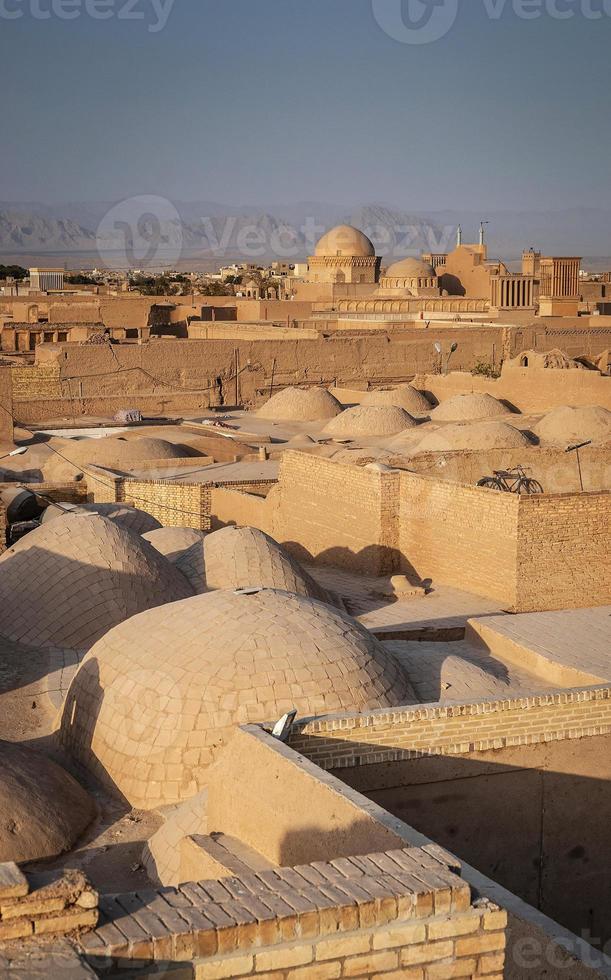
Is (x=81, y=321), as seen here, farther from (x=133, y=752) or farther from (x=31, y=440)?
(x=133, y=752)

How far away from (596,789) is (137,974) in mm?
4762

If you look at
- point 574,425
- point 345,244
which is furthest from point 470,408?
point 345,244

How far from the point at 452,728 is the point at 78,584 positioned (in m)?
5.64

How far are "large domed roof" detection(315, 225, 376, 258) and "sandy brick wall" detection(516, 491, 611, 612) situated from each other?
148 ft

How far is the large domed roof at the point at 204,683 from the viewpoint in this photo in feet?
29.3

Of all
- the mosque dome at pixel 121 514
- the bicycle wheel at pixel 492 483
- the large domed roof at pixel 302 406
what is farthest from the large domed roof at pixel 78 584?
the large domed roof at pixel 302 406

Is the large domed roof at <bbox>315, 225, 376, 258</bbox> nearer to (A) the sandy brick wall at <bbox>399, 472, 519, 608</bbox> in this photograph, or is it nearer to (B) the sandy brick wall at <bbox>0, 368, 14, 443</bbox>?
(B) the sandy brick wall at <bbox>0, 368, 14, 443</bbox>

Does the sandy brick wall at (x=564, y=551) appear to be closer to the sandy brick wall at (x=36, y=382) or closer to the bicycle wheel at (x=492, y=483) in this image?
the bicycle wheel at (x=492, y=483)

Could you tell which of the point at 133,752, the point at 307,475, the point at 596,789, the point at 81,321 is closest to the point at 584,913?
the point at 596,789

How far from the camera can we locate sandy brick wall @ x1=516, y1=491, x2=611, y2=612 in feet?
44.1

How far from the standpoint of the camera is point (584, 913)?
841 centimetres

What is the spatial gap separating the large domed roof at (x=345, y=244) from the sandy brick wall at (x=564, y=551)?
4502 centimetres

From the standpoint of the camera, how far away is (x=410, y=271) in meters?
55.0

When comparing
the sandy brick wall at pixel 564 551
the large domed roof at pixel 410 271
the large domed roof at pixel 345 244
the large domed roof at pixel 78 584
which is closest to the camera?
the large domed roof at pixel 78 584
